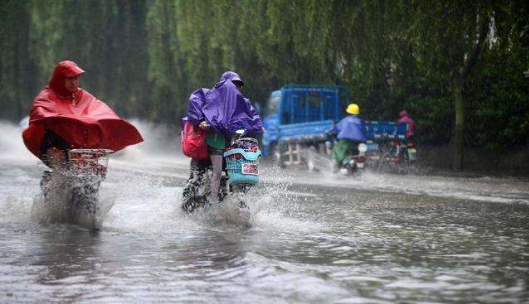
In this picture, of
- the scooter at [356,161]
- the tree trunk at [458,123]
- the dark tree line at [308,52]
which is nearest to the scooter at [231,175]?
the scooter at [356,161]

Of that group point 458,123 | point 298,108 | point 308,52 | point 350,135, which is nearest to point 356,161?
point 350,135

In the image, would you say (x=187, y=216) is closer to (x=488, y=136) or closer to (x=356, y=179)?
(x=356, y=179)

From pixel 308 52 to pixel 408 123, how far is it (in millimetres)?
3530

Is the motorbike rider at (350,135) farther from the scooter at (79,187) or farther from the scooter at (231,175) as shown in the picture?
the scooter at (79,187)

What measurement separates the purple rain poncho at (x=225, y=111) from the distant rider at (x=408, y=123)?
647 inches

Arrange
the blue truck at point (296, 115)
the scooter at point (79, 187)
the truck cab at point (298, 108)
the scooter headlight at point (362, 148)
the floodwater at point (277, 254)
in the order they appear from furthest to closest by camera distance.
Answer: the truck cab at point (298, 108) → the blue truck at point (296, 115) → the scooter headlight at point (362, 148) → the scooter at point (79, 187) → the floodwater at point (277, 254)

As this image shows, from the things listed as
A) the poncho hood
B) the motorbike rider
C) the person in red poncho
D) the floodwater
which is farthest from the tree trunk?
the poncho hood

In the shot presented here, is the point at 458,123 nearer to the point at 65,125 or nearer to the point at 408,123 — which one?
the point at 408,123

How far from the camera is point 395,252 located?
8.61 meters

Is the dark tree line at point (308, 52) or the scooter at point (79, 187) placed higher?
the dark tree line at point (308, 52)

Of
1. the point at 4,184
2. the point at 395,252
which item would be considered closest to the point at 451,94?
the point at 4,184

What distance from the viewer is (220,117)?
10.5m

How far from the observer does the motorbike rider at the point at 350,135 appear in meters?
22.5

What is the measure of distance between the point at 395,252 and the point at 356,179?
543 inches
